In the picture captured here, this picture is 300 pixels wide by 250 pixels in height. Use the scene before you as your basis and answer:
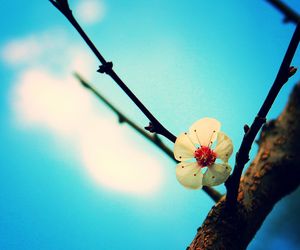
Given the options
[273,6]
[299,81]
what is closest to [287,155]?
[299,81]

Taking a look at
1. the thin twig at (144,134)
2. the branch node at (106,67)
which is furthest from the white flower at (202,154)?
the branch node at (106,67)

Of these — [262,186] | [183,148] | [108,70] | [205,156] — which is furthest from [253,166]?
[108,70]

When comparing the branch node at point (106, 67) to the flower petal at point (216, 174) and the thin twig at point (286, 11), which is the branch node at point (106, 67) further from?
the thin twig at point (286, 11)

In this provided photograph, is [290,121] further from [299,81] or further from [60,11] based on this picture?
[60,11]

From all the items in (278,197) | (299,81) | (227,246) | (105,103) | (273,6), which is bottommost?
(227,246)

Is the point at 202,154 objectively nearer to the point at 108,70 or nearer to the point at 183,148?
the point at 183,148
